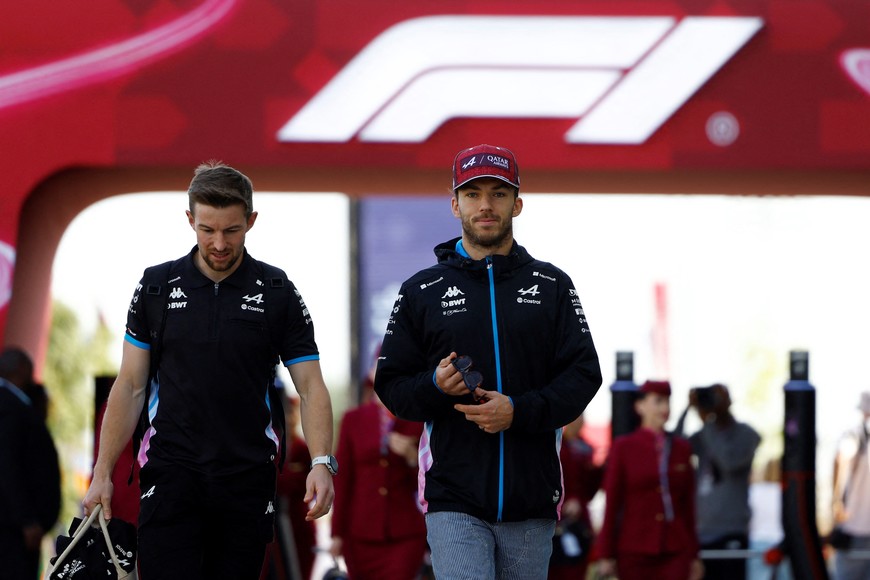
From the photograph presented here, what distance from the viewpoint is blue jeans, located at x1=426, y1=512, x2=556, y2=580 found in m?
A: 4.63

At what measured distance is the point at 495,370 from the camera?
4723 millimetres

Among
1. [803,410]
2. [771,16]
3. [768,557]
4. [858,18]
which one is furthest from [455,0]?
[768,557]

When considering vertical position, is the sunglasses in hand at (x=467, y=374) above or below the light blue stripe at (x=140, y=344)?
below

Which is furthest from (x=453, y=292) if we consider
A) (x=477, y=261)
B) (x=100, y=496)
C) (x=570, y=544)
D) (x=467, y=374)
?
(x=570, y=544)

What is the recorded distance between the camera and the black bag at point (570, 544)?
31.0ft

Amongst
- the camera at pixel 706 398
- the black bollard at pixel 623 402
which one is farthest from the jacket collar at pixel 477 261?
the camera at pixel 706 398

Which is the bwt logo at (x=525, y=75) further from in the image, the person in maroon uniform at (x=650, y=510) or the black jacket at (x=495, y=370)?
the black jacket at (x=495, y=370)

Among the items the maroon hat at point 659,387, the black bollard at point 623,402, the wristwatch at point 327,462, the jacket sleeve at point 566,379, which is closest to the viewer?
the jacket sleeve at point 566,379

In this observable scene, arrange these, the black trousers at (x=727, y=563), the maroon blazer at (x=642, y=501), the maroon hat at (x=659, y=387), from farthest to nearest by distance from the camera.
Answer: the black trousers at (x=727, y=563)
the maroon hat at (x=659, y=387)
the maroon blazer at (x=642, y=501)

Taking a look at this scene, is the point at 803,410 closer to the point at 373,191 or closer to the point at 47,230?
the point at 373,191

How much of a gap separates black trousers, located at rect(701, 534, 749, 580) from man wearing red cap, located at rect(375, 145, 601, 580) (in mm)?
5701

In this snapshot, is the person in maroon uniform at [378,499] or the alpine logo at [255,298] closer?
the alpine logo at [255,298]

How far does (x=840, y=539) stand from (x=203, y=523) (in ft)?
22.1

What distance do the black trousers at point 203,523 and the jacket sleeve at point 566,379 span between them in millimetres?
953
